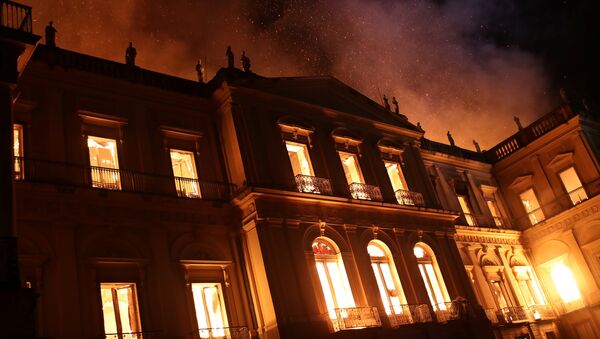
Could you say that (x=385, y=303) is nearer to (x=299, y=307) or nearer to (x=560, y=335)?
(x=299, y=307)

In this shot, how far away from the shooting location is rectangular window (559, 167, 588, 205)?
91.7 ft

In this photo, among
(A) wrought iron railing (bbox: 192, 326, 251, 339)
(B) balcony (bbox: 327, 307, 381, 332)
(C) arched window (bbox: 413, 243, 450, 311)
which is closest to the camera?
(A) wrought iron railing (bbox: 192, 326, 251, 339)

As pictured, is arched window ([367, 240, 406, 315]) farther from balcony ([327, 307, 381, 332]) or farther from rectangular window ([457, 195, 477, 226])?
rectangular window ([457, 195, 477, 226])

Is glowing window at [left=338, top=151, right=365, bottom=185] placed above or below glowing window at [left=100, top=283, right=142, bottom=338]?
above

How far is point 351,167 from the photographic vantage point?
77.0 ft

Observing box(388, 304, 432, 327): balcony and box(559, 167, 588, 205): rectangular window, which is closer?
box(388, 304, 432, 327): balcony

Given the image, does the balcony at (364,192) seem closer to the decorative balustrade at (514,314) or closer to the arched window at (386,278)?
the arched window at (386,278)

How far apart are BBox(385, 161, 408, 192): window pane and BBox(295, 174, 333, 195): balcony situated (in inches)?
177

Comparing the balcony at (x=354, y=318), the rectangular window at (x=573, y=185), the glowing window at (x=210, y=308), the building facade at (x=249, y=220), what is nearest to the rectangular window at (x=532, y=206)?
the building facade at (x=249, y=220)

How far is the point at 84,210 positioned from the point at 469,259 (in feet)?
55.7

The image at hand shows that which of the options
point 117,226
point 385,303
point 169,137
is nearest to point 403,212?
point 385,303

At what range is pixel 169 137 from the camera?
19578 mm

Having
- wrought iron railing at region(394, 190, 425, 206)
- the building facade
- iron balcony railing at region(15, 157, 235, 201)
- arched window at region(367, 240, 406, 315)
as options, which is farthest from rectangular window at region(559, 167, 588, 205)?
iron balcony railing at region(15, 157, 235, 201)

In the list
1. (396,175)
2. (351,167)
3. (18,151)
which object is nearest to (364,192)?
(351,167)
